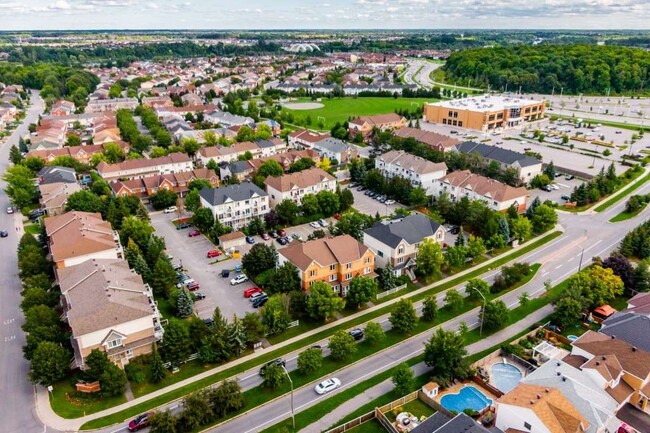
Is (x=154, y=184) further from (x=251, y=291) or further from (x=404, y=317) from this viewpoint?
(x=404, y=317)

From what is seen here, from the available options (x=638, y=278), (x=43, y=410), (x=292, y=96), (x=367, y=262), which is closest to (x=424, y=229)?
(x=367, y=262)

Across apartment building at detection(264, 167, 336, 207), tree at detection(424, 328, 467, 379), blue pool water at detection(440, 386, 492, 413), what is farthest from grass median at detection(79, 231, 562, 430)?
apartment building at detection(264, 167, 336, 207)

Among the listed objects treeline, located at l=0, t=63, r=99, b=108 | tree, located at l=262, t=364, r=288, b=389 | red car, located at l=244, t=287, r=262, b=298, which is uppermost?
treeline, located at l=0, t=63, r=99, b=108

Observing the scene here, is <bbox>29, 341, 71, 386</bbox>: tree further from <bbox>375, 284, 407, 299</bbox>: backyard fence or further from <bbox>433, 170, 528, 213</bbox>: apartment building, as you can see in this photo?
<bbox>433, 170, 528, 213</bbox>: apartment building

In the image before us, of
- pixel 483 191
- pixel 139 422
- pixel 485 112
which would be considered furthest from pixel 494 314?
pixel 485 112

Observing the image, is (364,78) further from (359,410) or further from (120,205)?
(359,410)

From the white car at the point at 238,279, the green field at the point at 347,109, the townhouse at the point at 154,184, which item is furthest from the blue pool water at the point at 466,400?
the green field at the point at 347,109
